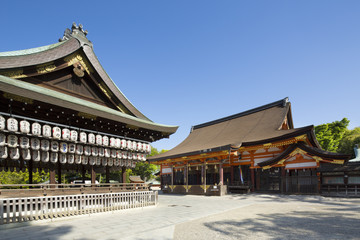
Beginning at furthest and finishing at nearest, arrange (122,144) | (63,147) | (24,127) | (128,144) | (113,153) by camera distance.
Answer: (128,144)
(122,144)
(113,153)
(63,147)
(24,127)

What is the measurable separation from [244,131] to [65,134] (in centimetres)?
1964

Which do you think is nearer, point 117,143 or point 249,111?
point 117,143

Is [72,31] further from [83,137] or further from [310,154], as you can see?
[310,154]

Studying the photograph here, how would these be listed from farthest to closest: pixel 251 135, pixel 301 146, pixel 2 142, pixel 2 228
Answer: pixel 251 135 → pixel 301 146 → pixel 2 142 → pixel 2 228

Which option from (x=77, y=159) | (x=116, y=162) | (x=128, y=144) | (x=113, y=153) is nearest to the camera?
(x=77, y=159)

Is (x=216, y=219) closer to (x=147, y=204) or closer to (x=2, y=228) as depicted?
(x=147, y=204)

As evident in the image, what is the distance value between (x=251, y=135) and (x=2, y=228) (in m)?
20.8

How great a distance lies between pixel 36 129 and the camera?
9.61 m

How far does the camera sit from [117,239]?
6.71 metres

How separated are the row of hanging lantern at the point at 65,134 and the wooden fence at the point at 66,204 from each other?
2.53 meters

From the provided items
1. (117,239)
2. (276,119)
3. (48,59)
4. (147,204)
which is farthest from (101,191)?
(276,119)

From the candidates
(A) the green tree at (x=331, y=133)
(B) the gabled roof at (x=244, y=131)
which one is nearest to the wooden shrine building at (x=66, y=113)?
(B) the gabled roof at (x=244, y=131)

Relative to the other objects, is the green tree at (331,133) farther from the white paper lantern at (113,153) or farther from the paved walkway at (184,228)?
the white paper lantern at (113,153)

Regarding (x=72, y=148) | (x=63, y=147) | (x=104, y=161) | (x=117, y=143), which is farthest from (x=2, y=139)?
(x=117, y=143)
